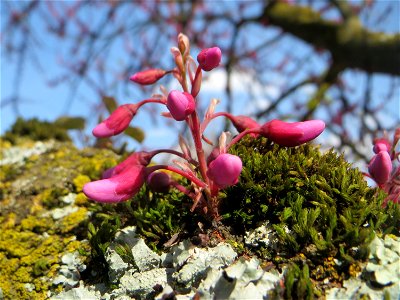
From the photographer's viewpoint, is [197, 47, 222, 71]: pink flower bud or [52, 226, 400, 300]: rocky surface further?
[197, 47, 222, 71]: pink flower bud

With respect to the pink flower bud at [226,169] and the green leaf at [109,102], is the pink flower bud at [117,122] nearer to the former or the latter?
the pink flower bud at [226,169]

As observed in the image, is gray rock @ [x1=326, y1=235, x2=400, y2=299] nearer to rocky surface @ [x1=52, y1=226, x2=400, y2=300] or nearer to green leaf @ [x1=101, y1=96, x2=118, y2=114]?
rocky surface @ [x1=52, y1=226, x2=400, y2=300]

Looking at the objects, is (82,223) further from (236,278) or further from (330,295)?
(330,295)

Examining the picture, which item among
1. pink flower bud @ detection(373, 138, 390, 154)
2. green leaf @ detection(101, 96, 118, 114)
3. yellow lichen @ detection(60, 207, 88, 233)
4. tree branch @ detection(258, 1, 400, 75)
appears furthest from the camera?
tree branch @ detection(258, 1, 400, 75)

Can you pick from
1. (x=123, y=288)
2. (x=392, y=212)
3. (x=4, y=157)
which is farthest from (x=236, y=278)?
(x=4, y=157)

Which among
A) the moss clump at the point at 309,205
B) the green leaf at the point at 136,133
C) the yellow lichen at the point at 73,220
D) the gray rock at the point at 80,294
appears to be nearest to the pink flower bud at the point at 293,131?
the moss clump at the point at 309,205

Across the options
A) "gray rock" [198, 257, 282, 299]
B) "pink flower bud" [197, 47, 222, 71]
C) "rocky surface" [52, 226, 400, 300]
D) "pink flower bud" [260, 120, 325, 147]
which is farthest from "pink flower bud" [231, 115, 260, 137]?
"gray rock" [198, 257, 282, 299]

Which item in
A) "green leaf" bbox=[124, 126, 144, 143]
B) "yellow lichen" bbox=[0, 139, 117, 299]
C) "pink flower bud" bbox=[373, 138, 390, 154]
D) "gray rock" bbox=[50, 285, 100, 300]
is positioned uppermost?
"pink flower bud" bbox=[373, 138, 390, 154]

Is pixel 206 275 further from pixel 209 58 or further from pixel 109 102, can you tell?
pixel 109 102
